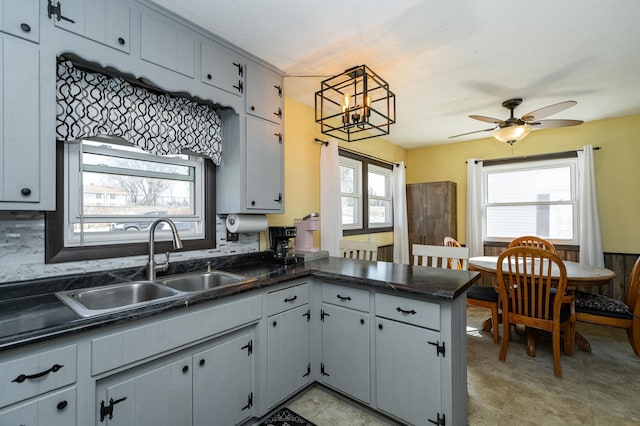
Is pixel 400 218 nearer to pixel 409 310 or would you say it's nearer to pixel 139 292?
pixel 409 310

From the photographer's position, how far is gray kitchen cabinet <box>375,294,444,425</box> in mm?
1562

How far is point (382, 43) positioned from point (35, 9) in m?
1.90

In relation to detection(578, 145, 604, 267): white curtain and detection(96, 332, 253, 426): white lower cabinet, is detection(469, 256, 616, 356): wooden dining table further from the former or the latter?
detection(96, 332, 253, 426): white lower cabinet

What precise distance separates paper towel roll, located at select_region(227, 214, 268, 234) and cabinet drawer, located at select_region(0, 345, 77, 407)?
1.23m

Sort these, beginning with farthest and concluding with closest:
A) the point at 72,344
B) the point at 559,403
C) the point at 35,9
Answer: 1. the point at 559,403
2. the point at 35,9
3. the point at 72,344

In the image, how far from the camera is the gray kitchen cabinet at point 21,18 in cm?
121

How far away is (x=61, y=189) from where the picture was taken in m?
1.59

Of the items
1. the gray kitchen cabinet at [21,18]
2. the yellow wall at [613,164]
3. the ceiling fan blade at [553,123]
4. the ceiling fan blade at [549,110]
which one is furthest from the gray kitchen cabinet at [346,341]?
the yellow wall at [613,164]

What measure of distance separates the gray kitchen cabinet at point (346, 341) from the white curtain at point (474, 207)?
329 cm

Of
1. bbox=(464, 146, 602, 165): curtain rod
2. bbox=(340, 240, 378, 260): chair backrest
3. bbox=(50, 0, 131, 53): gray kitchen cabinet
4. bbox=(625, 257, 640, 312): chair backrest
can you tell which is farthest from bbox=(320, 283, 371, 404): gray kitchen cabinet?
bbox=(464, 146, 602, 165): curtain rod

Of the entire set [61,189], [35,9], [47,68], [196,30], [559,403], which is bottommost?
[559,403]

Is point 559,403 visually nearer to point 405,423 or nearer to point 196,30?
point 405,423

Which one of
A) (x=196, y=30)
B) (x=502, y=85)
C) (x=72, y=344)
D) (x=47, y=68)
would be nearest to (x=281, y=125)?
(x=196, y=30)

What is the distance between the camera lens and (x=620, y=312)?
240 centimetres
